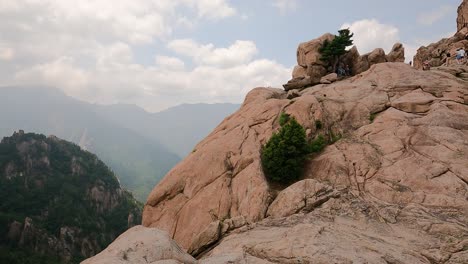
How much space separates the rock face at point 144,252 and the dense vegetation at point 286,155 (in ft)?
40.2

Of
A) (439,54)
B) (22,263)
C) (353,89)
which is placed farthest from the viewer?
(22,263)

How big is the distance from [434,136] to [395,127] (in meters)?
2.90

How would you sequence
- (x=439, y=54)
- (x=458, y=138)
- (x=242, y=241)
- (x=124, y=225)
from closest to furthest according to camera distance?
(x=242, y=241)
(x=458, y=138)
(x=439, y=54)
(x=124, y=225)

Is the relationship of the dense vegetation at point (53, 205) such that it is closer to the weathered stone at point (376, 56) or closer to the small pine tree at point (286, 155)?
the weathered stone at point (376, 56)

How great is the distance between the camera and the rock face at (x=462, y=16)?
217 ft

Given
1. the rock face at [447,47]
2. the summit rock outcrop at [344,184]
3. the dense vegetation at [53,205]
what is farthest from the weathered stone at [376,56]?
the dense vegetation at [53,205]

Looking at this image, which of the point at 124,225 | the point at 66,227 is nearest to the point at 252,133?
the point at 66,227

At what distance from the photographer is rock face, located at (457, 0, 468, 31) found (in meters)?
66.0

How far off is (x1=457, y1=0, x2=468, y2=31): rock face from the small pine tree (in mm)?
60637

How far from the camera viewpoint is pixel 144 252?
1289 centimetres

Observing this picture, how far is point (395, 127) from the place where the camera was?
26.6 meters

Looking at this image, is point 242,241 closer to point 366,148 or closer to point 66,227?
point 366,148

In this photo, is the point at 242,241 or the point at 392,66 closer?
the point at 242,241

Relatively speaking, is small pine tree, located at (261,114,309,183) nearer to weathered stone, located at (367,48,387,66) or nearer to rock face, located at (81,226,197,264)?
rock face, located at (81,226,197,264)
